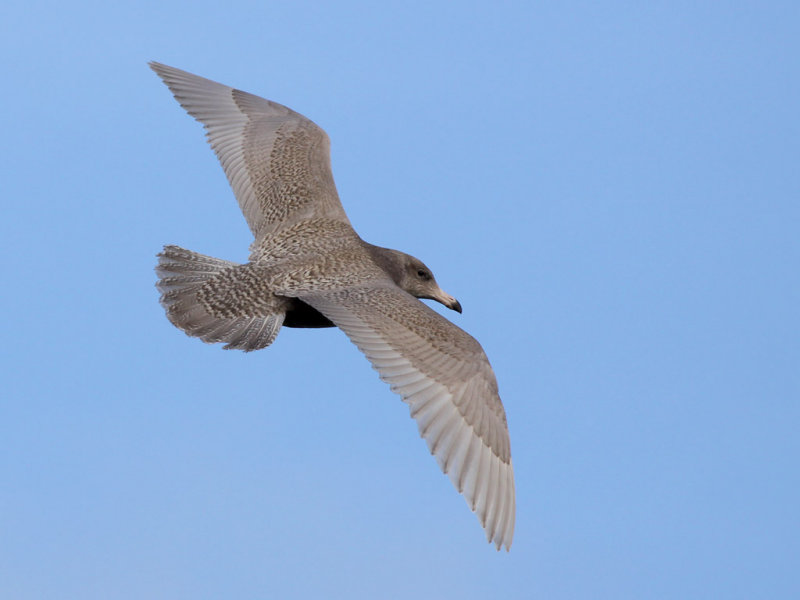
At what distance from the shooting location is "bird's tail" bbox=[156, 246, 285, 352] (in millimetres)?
9203

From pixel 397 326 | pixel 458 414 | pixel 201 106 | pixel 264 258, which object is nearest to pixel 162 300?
pixel 264 258

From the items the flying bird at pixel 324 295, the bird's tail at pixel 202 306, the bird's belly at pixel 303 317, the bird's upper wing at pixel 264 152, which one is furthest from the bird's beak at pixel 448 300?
the bird's tail at pixel 202 306

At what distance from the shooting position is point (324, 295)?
943cm

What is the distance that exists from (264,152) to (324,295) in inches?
112

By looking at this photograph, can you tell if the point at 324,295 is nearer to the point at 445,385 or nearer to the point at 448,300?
the point at 445,385

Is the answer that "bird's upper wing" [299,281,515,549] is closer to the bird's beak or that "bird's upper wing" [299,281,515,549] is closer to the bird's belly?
the bird's belly

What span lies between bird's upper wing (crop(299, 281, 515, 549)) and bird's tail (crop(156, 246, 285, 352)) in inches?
17.8

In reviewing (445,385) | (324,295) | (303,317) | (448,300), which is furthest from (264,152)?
(445,385)

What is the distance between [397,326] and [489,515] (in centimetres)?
165

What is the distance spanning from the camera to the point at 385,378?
8.52 meters

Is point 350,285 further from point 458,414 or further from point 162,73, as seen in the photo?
point 162,73

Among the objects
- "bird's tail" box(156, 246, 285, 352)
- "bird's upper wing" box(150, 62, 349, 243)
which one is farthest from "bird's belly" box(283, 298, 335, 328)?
"bird's upper wing" box(150, 62, 349, 243)

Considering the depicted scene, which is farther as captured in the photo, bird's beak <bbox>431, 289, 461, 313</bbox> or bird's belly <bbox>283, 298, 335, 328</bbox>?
bird's beak <bbox>431, 289, 461, 313</bbox>

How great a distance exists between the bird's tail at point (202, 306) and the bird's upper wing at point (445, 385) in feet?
1.49
